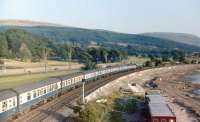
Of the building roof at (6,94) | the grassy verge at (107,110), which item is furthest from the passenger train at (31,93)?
the grassy verge at (107,110)

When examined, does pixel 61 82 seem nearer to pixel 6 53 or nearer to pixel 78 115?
pixel 78 115

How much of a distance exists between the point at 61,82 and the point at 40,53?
13314 cm

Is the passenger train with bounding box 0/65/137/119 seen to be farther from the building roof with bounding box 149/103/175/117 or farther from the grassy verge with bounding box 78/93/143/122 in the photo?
the building roof with bounding box 149/103/175/117

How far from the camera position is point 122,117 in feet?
179

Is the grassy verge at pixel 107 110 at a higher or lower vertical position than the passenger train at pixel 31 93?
lower

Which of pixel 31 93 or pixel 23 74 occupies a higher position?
pixel 31 93

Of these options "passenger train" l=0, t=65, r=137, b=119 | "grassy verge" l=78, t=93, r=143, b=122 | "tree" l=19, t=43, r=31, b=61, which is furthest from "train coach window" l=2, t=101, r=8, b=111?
"tree" l=19, t=43, r=31, b=61

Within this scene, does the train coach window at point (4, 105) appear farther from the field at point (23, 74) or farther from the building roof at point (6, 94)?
the field at point (23, 74)

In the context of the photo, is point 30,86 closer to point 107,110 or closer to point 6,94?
point 6,94

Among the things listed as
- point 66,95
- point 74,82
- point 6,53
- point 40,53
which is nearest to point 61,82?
point 66,95

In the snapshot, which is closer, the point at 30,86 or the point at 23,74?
the point at 30,86

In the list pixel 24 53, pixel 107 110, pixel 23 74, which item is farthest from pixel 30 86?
pixel 24 53

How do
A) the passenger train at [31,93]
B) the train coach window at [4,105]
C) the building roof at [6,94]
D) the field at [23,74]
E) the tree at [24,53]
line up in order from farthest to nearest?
the tree at [24,53]
the field at [23,74]
the passenger train at [31,93]
the building roof at [6,94]
the train coach window at [4,105]

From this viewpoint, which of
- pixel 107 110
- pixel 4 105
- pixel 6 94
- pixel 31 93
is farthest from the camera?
pixel 107 110
